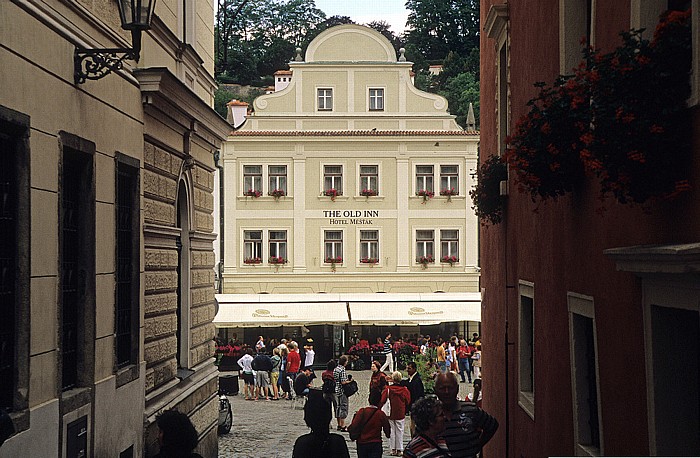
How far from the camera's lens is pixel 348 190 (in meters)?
42.2

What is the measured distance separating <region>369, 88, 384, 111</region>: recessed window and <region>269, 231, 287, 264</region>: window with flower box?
18.7 feet

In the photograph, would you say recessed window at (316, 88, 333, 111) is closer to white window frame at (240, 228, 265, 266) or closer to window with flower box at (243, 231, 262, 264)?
white window frame at (240, 228, 265, 266)

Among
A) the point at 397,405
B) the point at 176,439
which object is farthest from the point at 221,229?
the point at 176,439

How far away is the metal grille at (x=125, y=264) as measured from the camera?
11320 mm

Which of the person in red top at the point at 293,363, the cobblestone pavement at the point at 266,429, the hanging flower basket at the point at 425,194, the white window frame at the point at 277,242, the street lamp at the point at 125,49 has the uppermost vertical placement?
the hanging flower basket at the point at 425,194

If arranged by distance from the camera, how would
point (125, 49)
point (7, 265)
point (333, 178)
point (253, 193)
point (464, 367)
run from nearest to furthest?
point (7, 265) → point (125, 49) → point (464, 367) → point (253, 193) → point (333, 178)

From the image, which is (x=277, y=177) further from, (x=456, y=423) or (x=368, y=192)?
(x=456, y=423)

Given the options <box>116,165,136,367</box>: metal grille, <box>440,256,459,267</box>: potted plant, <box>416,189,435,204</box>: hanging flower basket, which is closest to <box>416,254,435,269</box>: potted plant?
<box>440,256,459,267</box>: potted plant

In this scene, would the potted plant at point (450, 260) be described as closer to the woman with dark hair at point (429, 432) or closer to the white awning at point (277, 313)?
the white awning at point (277, 313)

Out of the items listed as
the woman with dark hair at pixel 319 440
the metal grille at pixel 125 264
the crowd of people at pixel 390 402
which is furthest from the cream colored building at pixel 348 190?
the woman with dark hair at pixel 319 440

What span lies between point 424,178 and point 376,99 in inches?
135

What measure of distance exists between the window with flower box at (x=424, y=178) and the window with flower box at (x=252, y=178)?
5831 millimetres

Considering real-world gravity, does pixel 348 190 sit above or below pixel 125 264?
above

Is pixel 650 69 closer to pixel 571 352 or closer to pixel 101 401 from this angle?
pixel 571 352
